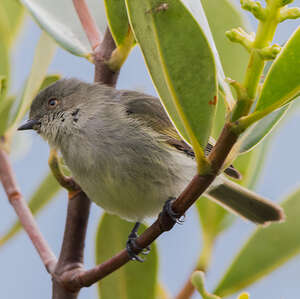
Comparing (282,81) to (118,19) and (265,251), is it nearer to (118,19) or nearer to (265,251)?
Result: (118,19)

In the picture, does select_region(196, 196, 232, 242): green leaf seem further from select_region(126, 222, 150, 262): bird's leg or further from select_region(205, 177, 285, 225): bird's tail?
select_region(205, 177, 285, 225): bird's tail

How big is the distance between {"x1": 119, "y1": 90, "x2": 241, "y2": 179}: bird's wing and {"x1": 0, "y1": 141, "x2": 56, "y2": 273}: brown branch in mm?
888

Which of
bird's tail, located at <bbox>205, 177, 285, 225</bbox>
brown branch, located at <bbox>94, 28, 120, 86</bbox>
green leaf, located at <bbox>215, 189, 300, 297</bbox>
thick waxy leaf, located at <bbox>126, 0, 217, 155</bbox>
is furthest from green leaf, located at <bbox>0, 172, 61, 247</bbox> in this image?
thick waxy leaf, located at <bbox>126, 0, 217, 155</bbox>

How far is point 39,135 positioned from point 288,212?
163 centimetres

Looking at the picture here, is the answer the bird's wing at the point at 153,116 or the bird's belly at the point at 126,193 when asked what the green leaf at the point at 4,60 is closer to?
the bird's belly at the point at 126,193

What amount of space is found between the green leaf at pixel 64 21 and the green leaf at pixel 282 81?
1.19m

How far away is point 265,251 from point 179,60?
49.7 inches

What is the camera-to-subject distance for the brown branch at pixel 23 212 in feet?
7.04

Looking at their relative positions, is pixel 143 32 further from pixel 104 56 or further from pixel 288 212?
pixel 288 212

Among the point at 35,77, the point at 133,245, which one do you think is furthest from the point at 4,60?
the point at 133,245

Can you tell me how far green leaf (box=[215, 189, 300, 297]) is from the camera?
7.42 feet

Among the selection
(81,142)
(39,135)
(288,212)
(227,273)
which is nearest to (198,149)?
(227,273)

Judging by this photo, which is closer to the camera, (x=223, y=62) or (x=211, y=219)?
(x=223, y=62)

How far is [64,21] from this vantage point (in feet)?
8.34
